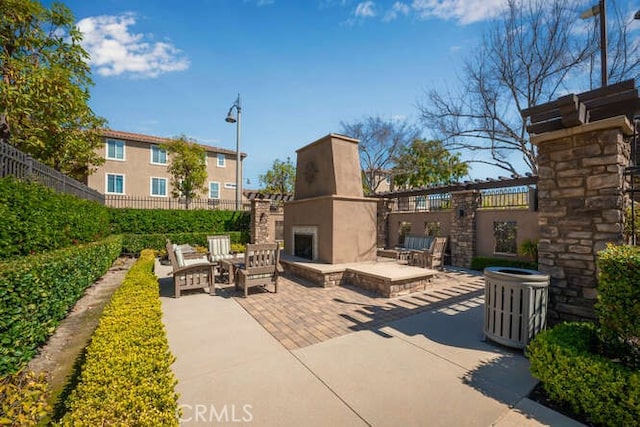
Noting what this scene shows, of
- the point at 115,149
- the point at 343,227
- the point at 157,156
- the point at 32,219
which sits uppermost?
the point at 115,149

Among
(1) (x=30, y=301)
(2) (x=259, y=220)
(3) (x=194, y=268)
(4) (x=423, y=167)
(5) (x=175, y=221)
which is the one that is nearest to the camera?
(1) (x=30, y=301)

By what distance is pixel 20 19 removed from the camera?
5637mm

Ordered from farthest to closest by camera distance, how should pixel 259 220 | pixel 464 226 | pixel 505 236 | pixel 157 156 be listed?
1. pixel 157 156
2. pixel 259 220
3. pixel 464 226
4. pixel 505 236

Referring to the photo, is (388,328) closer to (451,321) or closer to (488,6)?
(451,321)

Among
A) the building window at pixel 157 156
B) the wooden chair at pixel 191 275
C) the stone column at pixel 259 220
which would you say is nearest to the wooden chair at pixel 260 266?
the wooden chair at pixel 191 275

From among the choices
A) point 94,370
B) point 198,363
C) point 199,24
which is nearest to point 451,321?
point 198,363

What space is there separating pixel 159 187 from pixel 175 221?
967 cm

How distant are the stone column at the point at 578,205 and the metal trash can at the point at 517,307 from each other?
431 mm

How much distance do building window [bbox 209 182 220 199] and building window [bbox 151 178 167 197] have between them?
3665mm

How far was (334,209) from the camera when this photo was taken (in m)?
8.23

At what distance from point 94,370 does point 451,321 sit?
5.16 m

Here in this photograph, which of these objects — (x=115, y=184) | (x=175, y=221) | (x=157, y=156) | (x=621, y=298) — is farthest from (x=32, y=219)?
(x=157, y=156)

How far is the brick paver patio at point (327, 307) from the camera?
14.9ft

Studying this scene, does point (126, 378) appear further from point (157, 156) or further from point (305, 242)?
point (157, 156)
